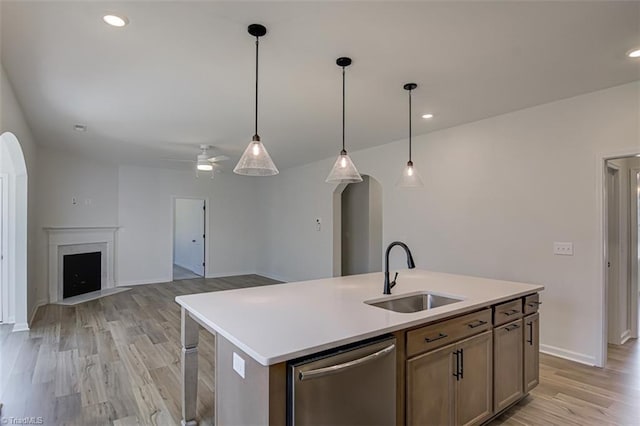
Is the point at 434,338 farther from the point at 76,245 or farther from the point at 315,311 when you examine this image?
the point at 76,245

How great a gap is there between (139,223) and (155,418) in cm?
583

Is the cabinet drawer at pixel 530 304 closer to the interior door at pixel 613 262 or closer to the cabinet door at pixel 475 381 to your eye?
the cabinet door at pixel 475 381

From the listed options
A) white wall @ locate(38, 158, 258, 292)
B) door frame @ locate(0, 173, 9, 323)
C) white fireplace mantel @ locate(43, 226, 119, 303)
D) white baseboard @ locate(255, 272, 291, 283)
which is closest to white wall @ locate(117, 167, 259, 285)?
white wall @ locate(38, 158, 258, 292)

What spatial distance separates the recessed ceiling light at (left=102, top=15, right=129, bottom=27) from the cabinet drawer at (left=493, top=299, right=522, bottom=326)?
296cm

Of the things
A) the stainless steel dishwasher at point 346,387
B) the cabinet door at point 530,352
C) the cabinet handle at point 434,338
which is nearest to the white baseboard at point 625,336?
the cabinet door at point 530,352

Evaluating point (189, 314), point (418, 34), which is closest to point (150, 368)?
point (189, 314)

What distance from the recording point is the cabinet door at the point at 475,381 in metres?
2.06

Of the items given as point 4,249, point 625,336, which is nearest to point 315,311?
point 625,336

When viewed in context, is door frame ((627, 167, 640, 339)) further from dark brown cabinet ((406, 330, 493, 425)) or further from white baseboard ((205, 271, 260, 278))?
white baseboard ((205, 271, 260, 278))

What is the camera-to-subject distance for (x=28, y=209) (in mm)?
4547

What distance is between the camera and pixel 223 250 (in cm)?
844

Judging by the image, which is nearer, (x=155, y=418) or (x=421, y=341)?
(x=421, y=341)

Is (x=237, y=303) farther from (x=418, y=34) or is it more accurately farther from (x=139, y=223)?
(x=139, y=223)

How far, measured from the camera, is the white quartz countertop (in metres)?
1.48
